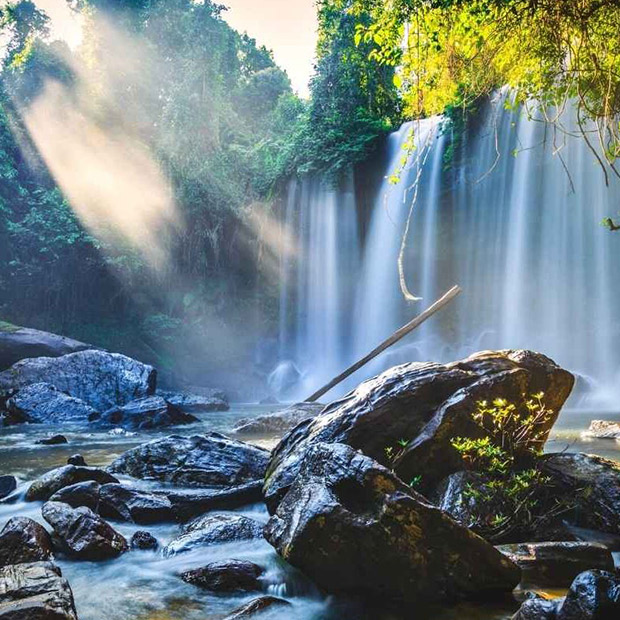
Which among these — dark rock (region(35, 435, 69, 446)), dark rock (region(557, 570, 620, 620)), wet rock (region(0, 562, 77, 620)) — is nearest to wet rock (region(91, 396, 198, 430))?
dark rock (region(35, 435, 69, 446))

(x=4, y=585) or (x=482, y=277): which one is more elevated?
(x=482, y=277)

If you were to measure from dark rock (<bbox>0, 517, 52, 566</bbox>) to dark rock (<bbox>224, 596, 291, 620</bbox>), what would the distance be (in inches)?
59.5

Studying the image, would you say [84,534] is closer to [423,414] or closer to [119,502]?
[119,502]

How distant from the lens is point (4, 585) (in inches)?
101

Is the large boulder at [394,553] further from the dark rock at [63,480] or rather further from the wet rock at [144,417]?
the wet rock at [144,417]

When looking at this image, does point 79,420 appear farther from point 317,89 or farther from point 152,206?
point 317,89

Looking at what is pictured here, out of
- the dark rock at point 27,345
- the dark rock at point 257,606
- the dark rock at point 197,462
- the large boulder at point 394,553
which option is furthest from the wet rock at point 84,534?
the dark rock at point 27,345

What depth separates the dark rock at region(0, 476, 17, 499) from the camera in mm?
5467

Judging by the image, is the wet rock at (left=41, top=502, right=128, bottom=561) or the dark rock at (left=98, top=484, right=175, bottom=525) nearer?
the wet rock at (left=41, top=502, right=128, bottom=561)

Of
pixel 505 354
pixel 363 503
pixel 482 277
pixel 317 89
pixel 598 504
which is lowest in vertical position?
pixel 598 504

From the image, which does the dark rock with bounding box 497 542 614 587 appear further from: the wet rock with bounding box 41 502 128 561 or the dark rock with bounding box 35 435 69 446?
the dark rock with bounding box 35 435 69 446

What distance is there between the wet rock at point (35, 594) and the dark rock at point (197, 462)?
8.77 ft

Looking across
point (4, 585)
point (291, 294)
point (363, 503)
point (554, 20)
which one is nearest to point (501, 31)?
point (554, 20)

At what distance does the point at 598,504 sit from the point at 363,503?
226 cm
